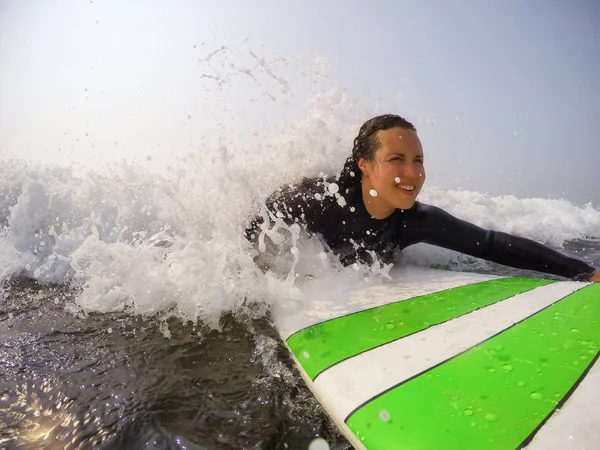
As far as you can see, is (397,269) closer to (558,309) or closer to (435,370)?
(558,309)

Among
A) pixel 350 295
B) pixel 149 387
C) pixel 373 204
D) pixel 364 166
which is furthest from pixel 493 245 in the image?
pixel 149 387

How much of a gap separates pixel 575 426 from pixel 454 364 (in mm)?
353

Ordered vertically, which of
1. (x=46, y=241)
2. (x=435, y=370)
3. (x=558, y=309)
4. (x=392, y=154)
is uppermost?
(x=392, y=154)

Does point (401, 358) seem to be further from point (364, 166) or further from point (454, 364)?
point (364, 166)

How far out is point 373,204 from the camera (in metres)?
2.33

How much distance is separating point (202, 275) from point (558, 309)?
66.2 inches

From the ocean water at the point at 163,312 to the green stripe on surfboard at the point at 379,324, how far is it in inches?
4.2

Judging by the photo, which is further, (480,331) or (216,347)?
(216,347)

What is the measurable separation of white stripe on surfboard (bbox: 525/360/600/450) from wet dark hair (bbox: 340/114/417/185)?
1.57 m

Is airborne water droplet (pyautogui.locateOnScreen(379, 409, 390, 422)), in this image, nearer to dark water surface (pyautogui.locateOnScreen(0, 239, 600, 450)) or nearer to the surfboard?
the surfboard

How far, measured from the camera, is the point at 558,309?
1.62m

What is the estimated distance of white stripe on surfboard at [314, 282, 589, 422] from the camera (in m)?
1.13

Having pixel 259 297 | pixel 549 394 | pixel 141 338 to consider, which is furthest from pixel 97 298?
pixel 549 394

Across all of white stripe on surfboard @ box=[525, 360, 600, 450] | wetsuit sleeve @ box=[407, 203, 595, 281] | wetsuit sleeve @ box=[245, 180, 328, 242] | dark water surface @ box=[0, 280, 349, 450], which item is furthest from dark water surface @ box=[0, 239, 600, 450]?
wetsuit sleeve @ box=[407, 203, 595, 281]
